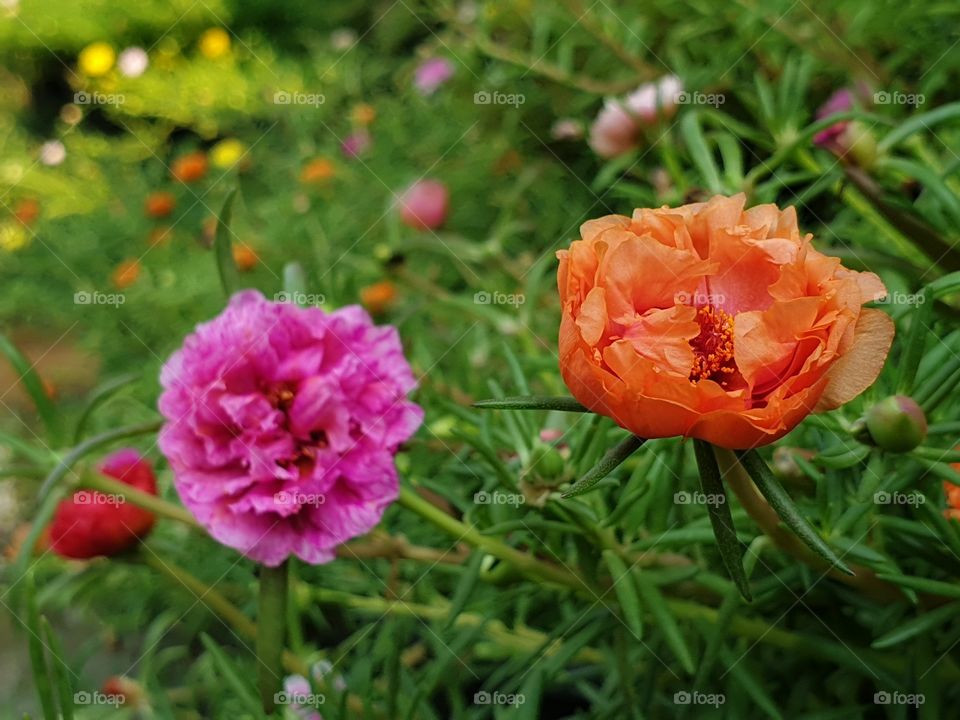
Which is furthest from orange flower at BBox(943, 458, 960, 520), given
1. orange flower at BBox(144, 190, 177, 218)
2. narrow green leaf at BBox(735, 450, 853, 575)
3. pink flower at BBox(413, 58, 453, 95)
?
orange flower at BBox(144, 190, 177, 218)

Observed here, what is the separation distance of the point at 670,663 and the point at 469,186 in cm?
86

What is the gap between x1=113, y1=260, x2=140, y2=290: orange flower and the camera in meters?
1.30

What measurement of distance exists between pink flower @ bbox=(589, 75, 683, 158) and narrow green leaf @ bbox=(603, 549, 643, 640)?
515 millimetres

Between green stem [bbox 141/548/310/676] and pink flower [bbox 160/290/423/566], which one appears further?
green stem [bbox 141/548/310/676]

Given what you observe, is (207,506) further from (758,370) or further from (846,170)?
(846,170)

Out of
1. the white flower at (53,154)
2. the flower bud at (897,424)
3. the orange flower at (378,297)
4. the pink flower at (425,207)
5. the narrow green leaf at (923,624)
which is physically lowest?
the narrow green leaf at (923,624)

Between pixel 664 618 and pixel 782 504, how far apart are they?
0.17 meters

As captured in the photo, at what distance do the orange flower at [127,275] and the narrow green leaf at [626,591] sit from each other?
1030mm

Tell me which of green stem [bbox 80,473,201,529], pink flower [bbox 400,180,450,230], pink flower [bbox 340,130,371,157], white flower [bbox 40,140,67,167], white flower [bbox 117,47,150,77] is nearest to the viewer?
green stem [bbox 80,473,201,529]

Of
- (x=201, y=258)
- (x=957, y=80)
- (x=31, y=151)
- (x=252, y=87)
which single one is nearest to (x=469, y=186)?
(x=201, y=258)

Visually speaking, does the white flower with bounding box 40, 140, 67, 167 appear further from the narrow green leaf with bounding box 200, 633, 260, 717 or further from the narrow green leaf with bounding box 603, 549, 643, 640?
the narrow green leaf with bounding box 603, 549, 643, 640

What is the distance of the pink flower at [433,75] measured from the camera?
1346mm

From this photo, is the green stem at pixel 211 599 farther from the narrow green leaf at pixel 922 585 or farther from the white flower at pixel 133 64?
the white flower at pixel 133 64

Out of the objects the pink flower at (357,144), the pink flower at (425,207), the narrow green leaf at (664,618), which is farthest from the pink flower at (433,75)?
the narrow green leaf at (664,618)
